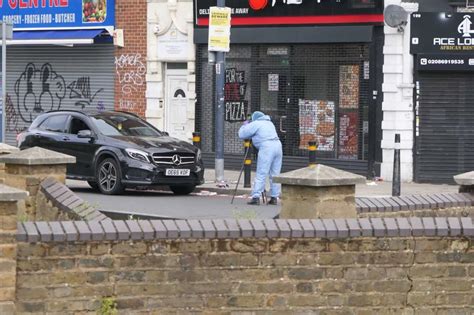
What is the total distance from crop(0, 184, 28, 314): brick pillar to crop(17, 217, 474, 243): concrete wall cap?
0.10m

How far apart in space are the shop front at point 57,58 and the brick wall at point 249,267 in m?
19.6

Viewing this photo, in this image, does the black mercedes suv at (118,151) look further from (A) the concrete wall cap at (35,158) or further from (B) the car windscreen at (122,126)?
(A) the concrete wall cap at (35,158)

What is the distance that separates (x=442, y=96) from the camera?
75.9 ft

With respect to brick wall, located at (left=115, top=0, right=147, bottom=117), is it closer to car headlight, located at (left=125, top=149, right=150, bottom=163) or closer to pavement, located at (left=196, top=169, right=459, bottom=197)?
pavement, located at (left=196, top=169, right=459, bottom=197)

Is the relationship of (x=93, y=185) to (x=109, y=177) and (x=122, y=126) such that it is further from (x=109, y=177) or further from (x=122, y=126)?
(x=122, y=126)

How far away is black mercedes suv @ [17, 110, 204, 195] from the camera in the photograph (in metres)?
19.4

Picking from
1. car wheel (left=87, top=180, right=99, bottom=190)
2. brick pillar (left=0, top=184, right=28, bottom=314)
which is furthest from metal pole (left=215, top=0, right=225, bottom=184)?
brick pillar (left=0, top=184, right=28, bottom=314)

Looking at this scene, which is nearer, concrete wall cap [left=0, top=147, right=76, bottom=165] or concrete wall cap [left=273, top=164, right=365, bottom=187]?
concrete wall cap [left=273, top=164, right=365, bottom=187]

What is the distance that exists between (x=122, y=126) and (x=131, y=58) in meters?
6.94

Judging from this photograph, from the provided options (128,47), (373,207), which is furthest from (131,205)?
(128,47)

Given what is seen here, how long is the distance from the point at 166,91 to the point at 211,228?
18.9m

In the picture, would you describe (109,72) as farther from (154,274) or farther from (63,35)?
(154,274)

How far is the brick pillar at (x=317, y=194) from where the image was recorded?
30.1ft

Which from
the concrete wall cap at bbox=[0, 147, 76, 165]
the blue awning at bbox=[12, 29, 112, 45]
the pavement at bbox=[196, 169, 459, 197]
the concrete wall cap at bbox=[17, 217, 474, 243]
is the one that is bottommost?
the pavement at bbox=[196, 169, 459, 197]
